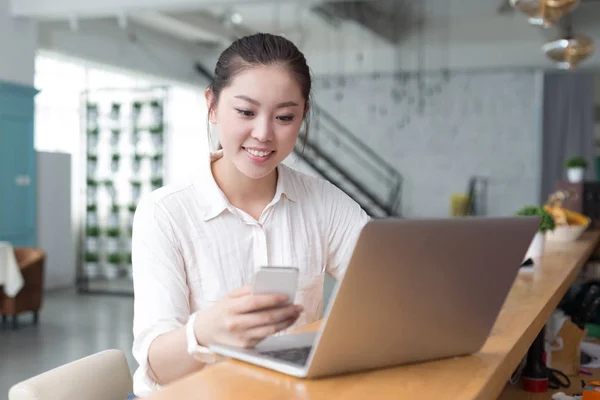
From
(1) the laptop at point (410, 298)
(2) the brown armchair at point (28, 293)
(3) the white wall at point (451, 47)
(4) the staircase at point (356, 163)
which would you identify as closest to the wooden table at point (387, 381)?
(1) the laptop at point (410, 298)

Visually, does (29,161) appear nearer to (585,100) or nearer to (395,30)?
(395,30)

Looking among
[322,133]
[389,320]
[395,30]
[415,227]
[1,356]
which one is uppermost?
[395,30]

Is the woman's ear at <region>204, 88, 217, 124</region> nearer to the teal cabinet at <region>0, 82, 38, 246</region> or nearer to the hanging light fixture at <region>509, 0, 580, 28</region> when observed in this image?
the hanging light fixture at <region>509, 0, 580, 28</region>

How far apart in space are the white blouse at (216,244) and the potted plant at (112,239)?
7477 mm

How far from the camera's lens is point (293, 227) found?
177 centimetres

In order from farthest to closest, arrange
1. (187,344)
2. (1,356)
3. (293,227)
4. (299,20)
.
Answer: (299,20), (1,356), (293,227), (187,344)

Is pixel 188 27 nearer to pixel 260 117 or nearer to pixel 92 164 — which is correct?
pixel 92 164

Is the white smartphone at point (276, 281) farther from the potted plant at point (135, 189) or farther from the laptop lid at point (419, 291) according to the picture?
the potted plant at point (135, 189)

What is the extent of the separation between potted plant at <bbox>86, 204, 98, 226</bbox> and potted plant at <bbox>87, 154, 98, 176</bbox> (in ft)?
1.41

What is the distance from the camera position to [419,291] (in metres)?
1.08

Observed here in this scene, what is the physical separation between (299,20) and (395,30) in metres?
1.65

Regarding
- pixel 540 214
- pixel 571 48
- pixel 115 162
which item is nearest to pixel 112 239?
pixel 115 162

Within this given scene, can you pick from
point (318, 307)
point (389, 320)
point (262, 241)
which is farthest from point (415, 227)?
point (318, 307)

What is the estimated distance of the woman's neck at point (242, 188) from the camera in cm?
172
